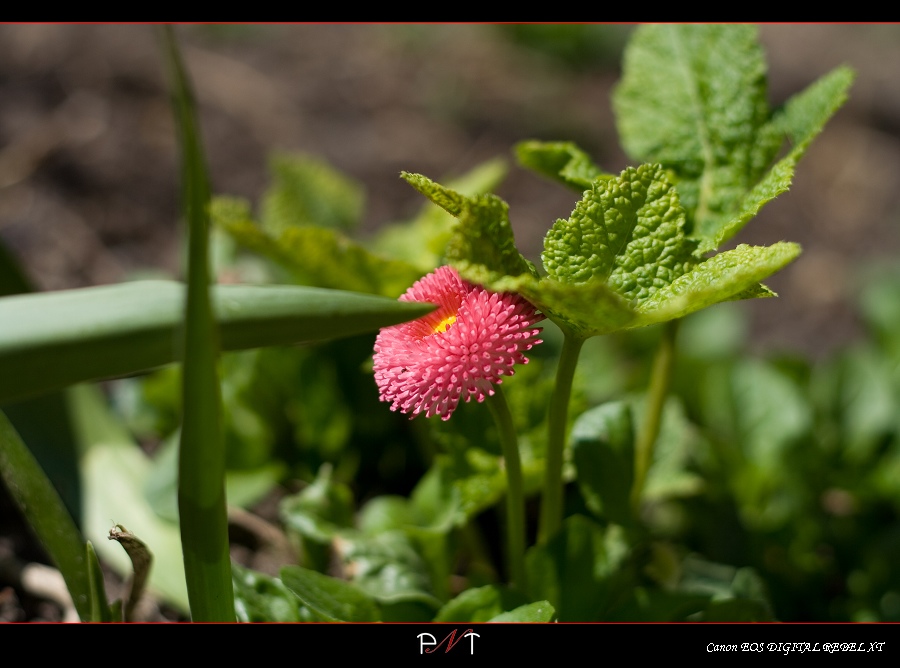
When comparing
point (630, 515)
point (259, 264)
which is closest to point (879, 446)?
point (630, 515)

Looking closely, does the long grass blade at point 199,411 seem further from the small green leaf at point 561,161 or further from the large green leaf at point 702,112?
the large green leaf at point 702,112

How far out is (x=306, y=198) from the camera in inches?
49.5

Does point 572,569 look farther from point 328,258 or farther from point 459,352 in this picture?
point 328,258

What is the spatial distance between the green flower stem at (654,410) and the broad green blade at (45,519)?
0.54 metres

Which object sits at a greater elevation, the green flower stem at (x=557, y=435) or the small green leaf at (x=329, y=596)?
the green flower stem at (x=557, y=435)

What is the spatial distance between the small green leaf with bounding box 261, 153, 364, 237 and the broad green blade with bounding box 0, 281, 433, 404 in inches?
24.6

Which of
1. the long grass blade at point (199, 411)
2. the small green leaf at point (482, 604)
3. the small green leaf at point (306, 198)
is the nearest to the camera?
the long grass blade at point (199, 411)

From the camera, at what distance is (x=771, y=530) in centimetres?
112

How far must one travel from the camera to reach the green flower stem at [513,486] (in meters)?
0.70

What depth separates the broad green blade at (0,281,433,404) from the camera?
549mm

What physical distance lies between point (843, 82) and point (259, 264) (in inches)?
36.8

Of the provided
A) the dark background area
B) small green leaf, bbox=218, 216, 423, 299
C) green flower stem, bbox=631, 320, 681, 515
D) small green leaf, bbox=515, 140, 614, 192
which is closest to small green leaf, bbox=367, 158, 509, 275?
small green leaf, bbox=218, 216, 423, 299

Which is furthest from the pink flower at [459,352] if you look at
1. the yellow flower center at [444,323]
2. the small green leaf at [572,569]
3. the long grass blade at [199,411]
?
the small green leaf at [572,569]

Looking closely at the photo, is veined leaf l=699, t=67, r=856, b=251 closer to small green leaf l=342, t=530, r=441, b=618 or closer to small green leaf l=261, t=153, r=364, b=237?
small green leaf l=342, t=530, r=441, b=618
